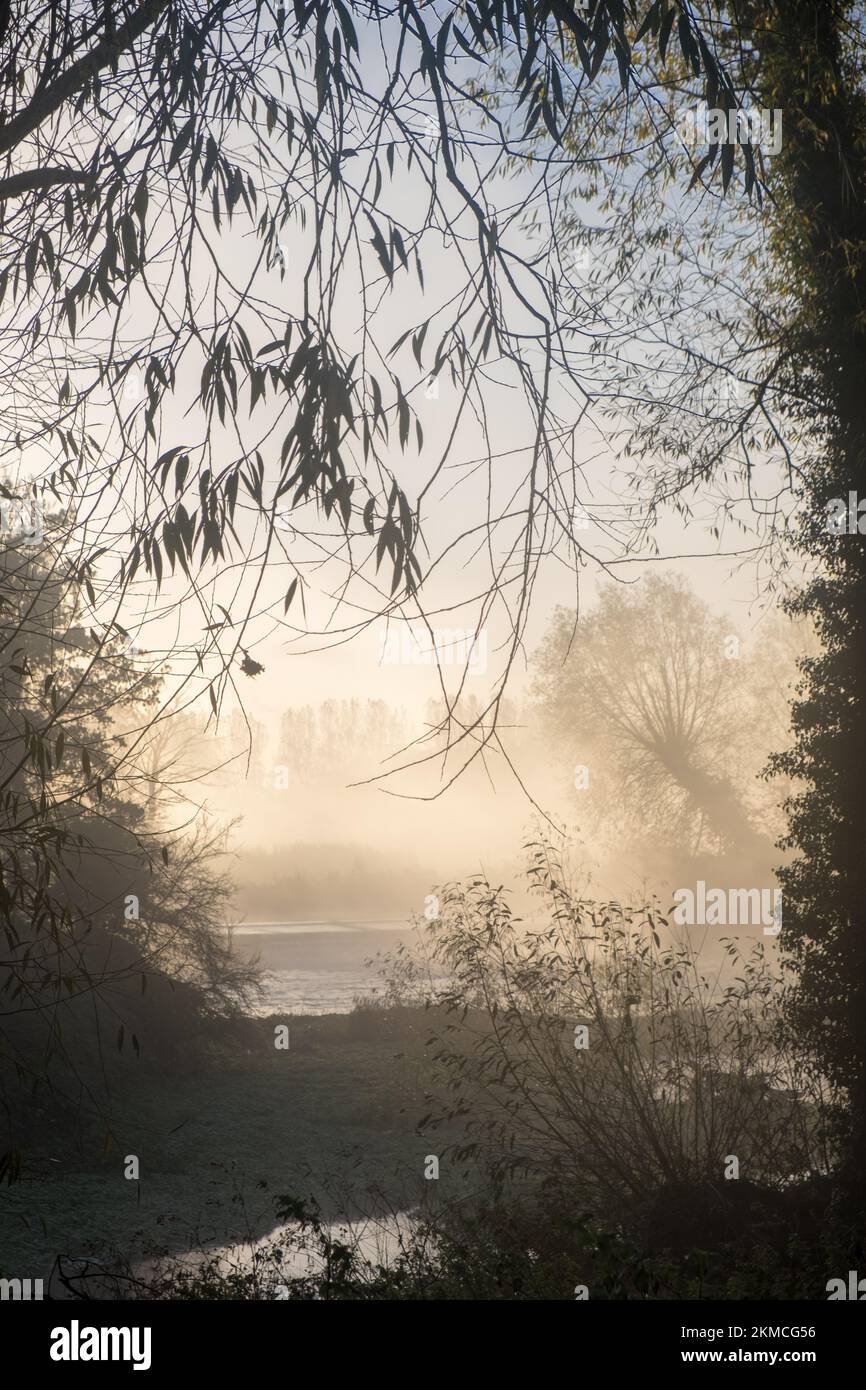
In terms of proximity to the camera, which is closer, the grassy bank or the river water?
the grassy bank

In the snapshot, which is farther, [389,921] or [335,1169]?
[389,921]

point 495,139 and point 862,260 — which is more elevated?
point 862,260

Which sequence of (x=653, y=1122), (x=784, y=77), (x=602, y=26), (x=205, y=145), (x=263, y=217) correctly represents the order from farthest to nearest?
(x=653, y=1122)
(x=784, y=77)
(x=263, y=217)
(x=205, y=145)
(x=602, y=26)

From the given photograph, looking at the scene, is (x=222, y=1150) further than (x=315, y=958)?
No

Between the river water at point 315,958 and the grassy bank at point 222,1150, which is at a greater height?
the river water at point 315,958

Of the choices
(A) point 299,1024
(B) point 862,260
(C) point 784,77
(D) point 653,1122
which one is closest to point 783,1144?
(D) point 653,1122

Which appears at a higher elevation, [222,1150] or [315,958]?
[315,958]

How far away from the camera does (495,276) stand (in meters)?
2.62

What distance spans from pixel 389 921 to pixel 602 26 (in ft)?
99.1

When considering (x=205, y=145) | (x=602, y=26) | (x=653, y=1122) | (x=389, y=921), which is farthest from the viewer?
(x=389, y=921)

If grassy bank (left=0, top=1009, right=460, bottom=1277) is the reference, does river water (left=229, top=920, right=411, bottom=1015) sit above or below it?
above

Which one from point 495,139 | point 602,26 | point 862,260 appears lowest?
point 495,139

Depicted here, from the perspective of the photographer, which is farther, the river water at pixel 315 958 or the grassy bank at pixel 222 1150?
the river water at pixel 315 958

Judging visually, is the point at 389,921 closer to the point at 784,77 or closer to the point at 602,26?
the point at 784,77
